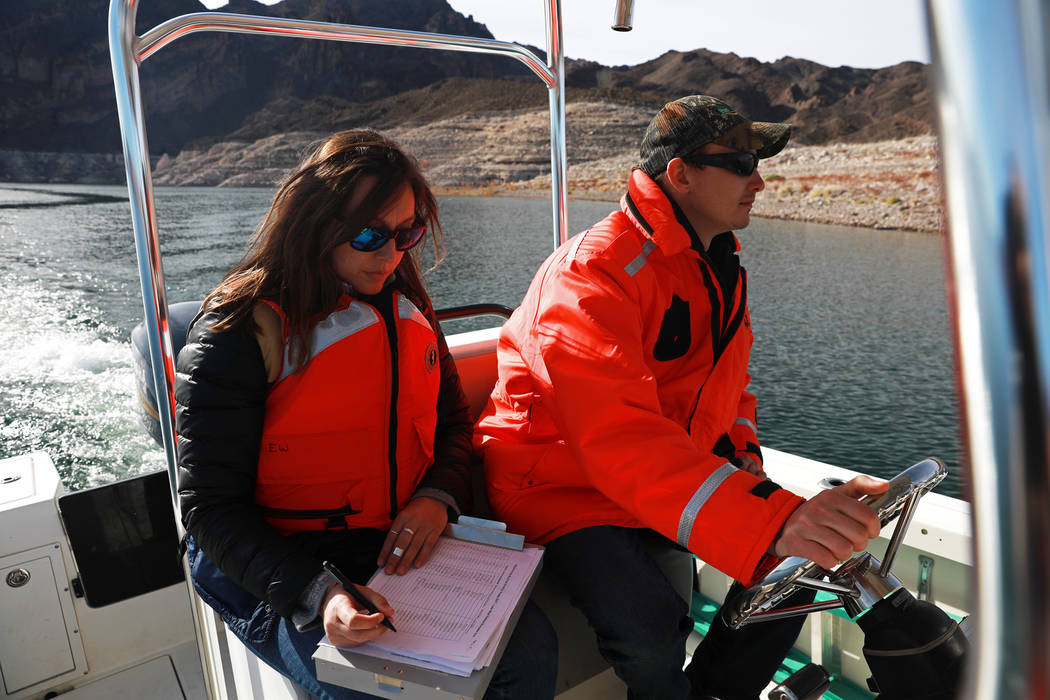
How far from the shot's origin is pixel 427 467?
1.20m

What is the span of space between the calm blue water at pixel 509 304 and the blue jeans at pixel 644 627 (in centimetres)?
91

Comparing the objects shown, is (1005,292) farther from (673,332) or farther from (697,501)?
(673,332)

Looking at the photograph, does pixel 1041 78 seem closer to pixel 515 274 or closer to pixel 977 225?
pixel 977 225

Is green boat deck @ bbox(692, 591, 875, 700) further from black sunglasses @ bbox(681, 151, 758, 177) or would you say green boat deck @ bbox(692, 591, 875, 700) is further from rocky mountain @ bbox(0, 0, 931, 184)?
rocky mountain @ bbox(0, 0, 931, 184)

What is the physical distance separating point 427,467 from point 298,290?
13.9 inches

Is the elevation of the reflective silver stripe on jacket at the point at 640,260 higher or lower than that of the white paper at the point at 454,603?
higher

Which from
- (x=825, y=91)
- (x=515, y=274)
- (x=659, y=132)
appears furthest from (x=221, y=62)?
(x=659, y=132)

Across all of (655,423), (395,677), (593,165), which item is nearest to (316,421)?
(395,677)

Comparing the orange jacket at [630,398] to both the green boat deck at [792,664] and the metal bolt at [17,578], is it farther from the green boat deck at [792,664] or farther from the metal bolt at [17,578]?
the metal bolt at [17,578]

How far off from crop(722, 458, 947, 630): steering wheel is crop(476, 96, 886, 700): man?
27 mm

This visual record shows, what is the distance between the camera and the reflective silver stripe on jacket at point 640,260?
113 centimetres

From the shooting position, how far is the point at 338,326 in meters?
1.06

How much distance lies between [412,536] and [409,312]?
0.34m

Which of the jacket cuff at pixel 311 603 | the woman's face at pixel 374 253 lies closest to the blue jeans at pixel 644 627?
the jacket cuff at pixel 311 603
